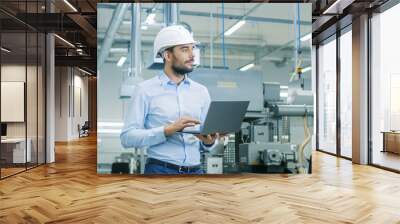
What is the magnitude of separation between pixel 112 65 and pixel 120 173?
1.80 meters

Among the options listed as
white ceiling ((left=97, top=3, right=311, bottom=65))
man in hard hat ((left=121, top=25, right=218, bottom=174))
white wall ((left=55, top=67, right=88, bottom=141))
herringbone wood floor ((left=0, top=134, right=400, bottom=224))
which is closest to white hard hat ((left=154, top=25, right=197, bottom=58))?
man in hard hat ((left=121, top=25, right=218, bottom=174))

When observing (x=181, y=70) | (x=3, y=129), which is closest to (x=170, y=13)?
(x=181, y=70)

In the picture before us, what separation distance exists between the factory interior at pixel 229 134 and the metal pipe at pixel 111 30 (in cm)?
2

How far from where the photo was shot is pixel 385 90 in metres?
→ 7.58

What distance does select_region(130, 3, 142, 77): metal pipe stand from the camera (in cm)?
650

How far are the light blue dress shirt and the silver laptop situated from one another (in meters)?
0.10

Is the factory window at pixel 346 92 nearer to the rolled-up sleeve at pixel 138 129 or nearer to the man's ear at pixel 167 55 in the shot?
the man's ear at pixel 167 55

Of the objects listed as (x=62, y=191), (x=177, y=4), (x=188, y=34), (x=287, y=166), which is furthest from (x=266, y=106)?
Result: (x=62, y=191)

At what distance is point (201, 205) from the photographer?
15.1ft

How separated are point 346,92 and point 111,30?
5.71 metres

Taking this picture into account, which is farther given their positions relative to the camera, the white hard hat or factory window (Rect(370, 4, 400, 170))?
factory window (Rect(370, 4, 400, 170))

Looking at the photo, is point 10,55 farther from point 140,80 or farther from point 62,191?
point 62,191

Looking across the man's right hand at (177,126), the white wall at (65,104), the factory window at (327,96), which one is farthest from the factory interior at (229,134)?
the white wall at (65,104)

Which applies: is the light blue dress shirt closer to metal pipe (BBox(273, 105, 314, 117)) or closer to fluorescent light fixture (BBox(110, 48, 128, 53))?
fluorescent light fixture (BBox(110, 48, 128, 53))
